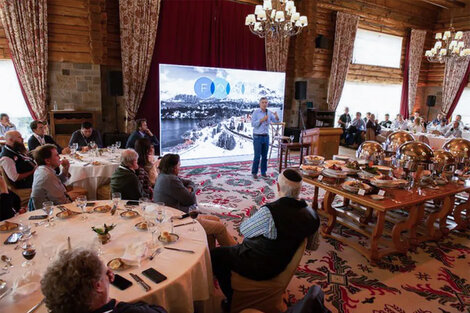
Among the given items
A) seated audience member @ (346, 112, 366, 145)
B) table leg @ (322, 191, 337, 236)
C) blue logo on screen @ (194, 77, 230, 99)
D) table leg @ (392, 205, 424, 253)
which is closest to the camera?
table leg @ (392, 205, 424, 253)

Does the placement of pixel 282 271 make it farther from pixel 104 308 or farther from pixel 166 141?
pixel 166 141

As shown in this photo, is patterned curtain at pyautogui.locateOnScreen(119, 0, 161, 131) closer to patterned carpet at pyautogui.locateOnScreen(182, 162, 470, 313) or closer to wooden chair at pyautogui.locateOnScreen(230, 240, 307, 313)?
patterned carpet at pyautogui.locateOnScreen(182, 162, 470, 313)

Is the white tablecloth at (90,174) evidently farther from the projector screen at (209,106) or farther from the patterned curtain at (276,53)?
the patterned curtain at (276,53)

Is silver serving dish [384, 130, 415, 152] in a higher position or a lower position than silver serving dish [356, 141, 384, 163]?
higher

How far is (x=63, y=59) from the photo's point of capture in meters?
6.26

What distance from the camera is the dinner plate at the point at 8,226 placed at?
208 centimetres

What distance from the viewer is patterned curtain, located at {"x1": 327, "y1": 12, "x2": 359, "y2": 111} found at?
31.9ft

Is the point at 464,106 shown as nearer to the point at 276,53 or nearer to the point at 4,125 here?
the point at 276,53

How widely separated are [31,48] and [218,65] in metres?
4.14

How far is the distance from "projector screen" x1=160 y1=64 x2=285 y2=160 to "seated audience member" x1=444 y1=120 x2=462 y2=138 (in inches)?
205

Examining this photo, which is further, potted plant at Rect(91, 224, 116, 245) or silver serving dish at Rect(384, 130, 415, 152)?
silver serving dish at Rect(384, 130, 415, 152)

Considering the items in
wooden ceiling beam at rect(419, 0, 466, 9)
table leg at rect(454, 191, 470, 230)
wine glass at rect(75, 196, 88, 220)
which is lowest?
table leg at rect(454, 191, 470, 230)

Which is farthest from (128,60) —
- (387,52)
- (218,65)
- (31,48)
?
(387,52)

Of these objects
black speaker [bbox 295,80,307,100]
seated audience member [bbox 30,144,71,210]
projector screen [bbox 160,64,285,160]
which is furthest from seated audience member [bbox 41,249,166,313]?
black speaker [bbox 295,80,307,100]
